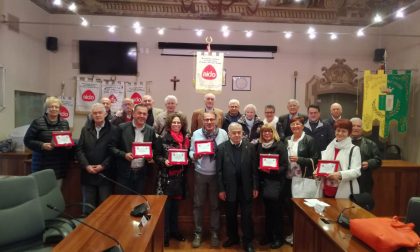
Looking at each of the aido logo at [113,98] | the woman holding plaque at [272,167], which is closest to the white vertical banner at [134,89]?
the aido logo at [113,98]

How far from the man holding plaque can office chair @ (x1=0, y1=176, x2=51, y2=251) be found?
0.96 m

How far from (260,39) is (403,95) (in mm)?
2732

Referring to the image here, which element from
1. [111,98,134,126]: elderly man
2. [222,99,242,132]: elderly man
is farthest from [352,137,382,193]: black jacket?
[111,98,134,126]: elderly man

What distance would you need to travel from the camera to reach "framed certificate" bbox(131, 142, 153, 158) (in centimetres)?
294

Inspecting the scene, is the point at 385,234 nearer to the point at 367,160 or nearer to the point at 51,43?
the point at 367,160

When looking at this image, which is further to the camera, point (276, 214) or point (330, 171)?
point (276, 214)

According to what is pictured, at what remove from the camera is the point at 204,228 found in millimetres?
3646

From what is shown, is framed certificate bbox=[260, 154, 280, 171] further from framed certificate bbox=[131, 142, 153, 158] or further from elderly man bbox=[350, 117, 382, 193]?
framed certificate bbox=[131, 142, 153, 158]

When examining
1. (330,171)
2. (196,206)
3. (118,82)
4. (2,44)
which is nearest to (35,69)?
(2,44)

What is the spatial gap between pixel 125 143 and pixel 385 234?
235 centimetres

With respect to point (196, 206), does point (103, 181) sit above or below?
above

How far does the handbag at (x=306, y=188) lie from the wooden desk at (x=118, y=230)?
1.29 metres

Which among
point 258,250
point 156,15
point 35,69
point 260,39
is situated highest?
point 156,15

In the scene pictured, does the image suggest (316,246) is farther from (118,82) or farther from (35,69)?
(35,69)
